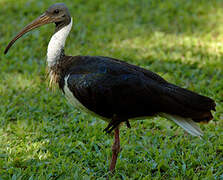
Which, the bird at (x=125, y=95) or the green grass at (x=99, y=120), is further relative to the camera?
the green grass at (x=99, y=120)

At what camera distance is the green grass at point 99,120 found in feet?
15.4

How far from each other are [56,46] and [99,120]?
4.89 feet

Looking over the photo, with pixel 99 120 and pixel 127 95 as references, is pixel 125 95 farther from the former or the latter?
pixel 99 120

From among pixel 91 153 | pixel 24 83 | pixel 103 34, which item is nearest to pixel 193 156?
pixel 91 153

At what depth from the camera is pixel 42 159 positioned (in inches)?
185

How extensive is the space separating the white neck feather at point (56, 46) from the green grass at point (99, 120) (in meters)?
0.75

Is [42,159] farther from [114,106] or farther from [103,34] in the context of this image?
[103,34]

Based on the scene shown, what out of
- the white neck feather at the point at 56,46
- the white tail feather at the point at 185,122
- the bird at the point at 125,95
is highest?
the white neck feather at the point at 56,46

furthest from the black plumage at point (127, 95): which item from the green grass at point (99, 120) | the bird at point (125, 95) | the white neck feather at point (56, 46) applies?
the green grass at point (99, 120)

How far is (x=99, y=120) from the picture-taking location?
5695mm

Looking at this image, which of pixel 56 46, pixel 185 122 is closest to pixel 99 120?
pixel 56 46

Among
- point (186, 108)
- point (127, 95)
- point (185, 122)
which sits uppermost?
point (127, 95)

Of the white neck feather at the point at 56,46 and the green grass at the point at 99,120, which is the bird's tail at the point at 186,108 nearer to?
the green grass at the point at 99,120

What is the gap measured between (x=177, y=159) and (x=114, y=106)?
119cm
